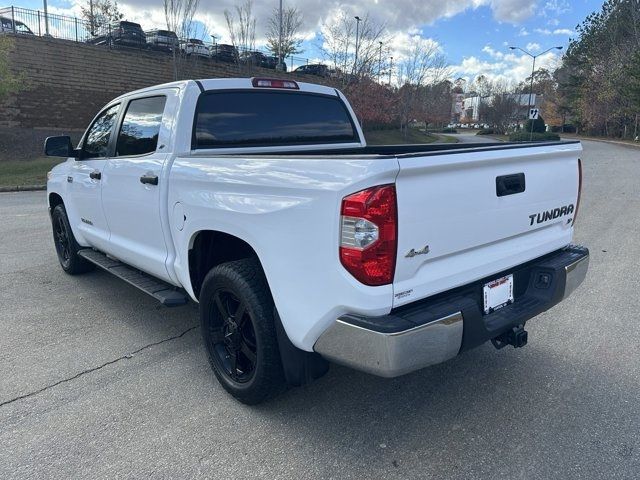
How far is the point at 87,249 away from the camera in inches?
204

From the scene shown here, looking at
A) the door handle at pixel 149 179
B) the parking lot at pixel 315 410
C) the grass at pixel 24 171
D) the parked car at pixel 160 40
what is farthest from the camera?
the parked car at pixel 160 40

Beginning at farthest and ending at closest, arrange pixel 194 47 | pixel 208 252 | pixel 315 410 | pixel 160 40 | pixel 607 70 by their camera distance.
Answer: pixel 607 70
pixel 194 47
pixel 160 40
pixel 208 252
pixel 315 410

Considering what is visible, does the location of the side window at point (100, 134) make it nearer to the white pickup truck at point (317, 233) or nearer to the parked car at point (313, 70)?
the white pickup truck at point (317, 233)

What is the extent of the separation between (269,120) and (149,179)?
107cm

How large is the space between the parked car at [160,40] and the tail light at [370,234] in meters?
29.0

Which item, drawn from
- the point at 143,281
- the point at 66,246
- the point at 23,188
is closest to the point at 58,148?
the point at 66,246

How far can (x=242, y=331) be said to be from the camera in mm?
3029

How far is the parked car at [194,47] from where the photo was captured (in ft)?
93.1

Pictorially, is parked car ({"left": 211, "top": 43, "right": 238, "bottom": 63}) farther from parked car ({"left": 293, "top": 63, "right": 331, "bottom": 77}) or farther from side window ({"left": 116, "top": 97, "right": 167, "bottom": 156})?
side window ({"left": 116, "top": 97, "right": 167, "bottom": 156})

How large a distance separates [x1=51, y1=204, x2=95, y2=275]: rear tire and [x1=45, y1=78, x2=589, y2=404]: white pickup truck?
1459 mm

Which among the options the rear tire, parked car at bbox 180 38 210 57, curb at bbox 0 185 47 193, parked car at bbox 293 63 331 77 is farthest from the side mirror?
parked car at bbox 293 63 331 77

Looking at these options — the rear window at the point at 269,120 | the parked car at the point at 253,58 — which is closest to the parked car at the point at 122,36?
the parked car at the point at 253,58

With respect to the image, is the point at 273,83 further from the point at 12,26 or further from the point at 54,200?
the point at 12,26

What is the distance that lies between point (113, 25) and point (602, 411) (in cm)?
3271
